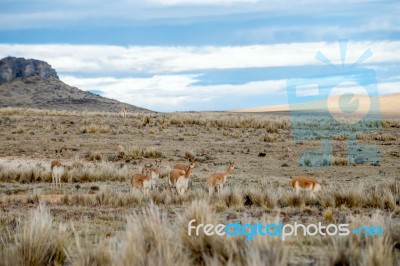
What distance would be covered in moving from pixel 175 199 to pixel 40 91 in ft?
351

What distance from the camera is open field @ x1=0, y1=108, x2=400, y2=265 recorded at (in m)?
6.48

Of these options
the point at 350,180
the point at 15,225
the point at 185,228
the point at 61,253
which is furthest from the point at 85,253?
the point at 350,180

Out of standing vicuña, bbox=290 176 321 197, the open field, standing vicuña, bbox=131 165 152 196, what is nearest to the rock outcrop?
the open field

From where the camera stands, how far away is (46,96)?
11050cm

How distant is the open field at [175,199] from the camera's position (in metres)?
6.48

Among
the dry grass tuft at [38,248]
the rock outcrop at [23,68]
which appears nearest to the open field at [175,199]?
the dry grass tuft at [38,248]

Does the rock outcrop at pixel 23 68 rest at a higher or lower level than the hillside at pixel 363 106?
higher

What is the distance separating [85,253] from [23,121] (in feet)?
115

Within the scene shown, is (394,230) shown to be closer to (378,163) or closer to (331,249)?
(331,249)

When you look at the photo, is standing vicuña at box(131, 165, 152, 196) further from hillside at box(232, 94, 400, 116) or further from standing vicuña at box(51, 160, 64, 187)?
hillside at box(232, 94, 400, 116)

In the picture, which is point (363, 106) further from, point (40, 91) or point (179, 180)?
point (179, 180)

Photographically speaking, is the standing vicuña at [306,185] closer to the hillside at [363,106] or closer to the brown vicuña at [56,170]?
the brown vicuña at [56,170]

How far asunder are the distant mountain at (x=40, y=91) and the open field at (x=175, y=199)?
211 feet

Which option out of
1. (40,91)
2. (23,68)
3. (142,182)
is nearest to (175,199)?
(142,182)
